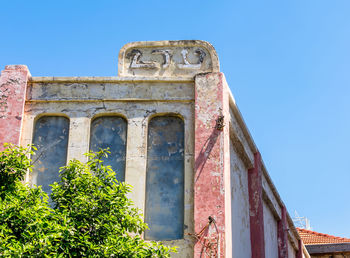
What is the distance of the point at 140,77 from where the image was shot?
11.9 meters

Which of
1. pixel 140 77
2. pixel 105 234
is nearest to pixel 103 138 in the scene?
pixel 140 77

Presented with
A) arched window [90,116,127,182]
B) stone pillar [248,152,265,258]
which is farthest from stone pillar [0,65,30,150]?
stone pillar [248,152,265,258]

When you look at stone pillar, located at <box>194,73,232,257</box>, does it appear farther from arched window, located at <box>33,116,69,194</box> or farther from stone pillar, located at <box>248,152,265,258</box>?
stone pillar, located at <box>248,152,265,258</box>

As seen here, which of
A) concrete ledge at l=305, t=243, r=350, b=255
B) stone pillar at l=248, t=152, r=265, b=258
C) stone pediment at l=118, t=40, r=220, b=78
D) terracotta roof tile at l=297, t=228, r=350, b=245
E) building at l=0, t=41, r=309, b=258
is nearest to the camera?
building at l=0, t=41, r=309, b=258

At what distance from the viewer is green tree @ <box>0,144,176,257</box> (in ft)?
26.9

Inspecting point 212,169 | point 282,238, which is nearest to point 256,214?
point 212,169

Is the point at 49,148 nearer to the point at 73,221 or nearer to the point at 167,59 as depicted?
the point at 167,59

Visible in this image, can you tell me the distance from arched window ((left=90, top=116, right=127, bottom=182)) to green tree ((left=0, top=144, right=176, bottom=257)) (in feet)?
6.20

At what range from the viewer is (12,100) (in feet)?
38.5

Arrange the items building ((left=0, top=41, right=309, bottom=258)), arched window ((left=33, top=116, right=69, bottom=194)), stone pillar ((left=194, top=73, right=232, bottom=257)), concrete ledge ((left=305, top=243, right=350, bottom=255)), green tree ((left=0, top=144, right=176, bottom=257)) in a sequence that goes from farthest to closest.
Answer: concrete ledge ((left=305, top=243, right=350, bottom=255)) → arched window ((left=33, top=116, right=69, bottom=194)) → building ((left=0, top=41, right=309, bottom=258)) → stone pillar ((left=194, top=73, right=232, bottom=257)) → green tree ((left=0, top=144, right=176, bottom=257))

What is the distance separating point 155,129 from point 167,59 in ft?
5.32

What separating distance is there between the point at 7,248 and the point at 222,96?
17.7 ft

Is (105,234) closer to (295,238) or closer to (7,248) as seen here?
(7,248)

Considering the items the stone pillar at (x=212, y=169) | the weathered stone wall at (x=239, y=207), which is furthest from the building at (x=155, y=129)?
the weathered stone wall at (x=239, y=207)
